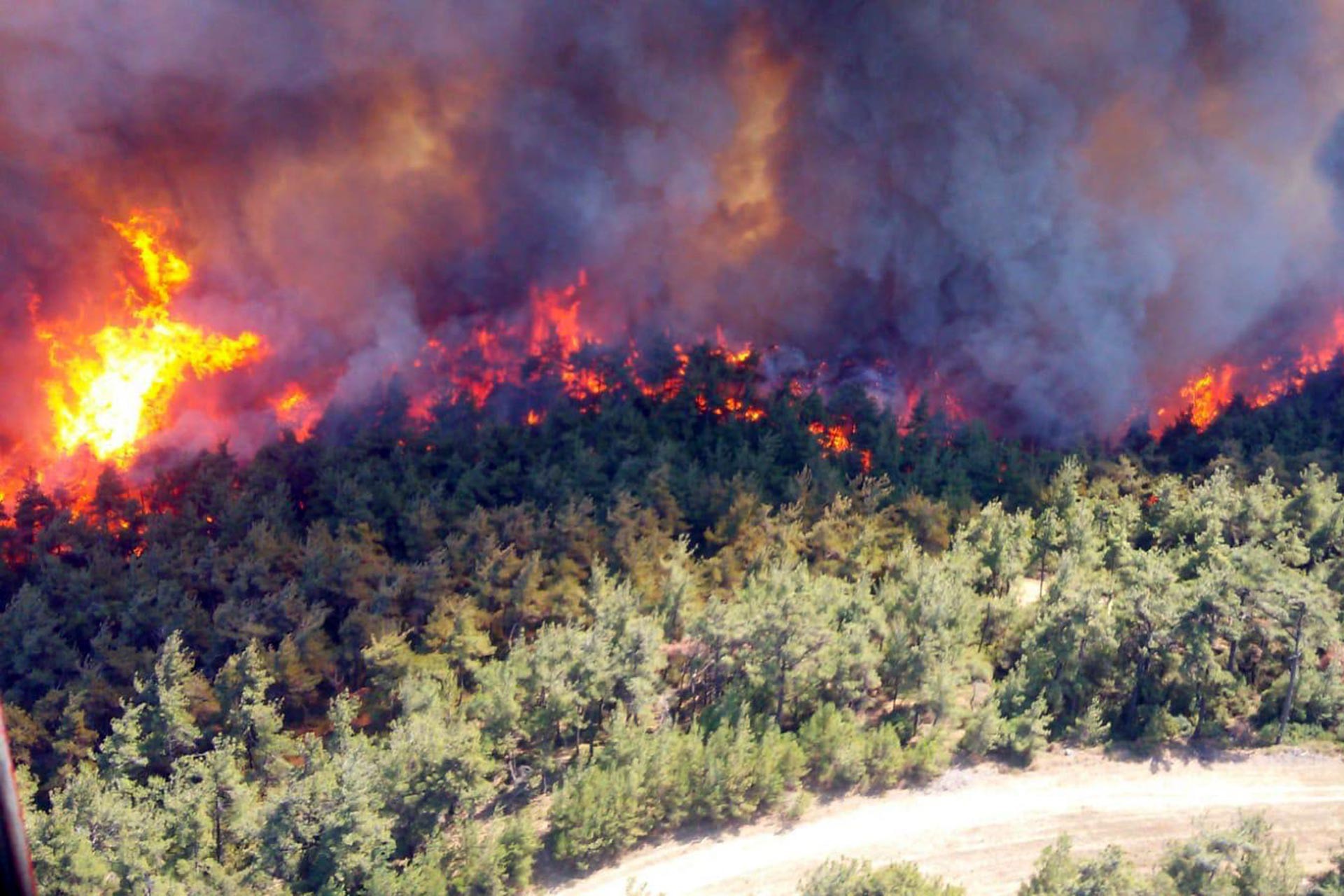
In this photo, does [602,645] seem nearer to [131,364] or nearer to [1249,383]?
[131,364]

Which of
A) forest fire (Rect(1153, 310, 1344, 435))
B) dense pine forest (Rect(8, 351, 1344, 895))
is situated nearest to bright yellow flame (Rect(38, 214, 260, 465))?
dense pine forest (Rect(8, 351, 1344, 895))

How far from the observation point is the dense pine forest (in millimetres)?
25672

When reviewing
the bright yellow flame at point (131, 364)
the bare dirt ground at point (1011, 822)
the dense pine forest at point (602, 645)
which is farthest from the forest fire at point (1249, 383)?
the bright yellow flame at point (131, 364)

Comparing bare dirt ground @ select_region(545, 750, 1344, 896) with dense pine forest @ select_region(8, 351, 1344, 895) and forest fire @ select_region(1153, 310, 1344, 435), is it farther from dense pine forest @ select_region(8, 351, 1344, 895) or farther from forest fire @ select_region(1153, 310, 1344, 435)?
forest fire @ select_region(1153, 310, 1344, 435)

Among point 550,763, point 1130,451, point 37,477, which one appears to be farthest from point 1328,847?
point 37,477

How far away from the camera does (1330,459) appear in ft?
138

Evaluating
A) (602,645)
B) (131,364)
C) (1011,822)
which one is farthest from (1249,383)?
(131,364)

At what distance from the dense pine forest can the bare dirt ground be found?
2.51 ft

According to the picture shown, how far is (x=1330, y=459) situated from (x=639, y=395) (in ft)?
95.6

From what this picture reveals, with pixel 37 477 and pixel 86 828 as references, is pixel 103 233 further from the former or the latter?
pixel 86 828

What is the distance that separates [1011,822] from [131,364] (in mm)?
42846

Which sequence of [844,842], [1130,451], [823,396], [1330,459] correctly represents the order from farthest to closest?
1. [823,396]
2. [1130,451]
3. [1330,459]
4. [844,842]

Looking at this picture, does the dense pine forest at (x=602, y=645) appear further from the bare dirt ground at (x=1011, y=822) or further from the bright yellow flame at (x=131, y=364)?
the bright yellow flame at (x=131, y=364)

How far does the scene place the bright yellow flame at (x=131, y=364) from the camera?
47.2 metres
